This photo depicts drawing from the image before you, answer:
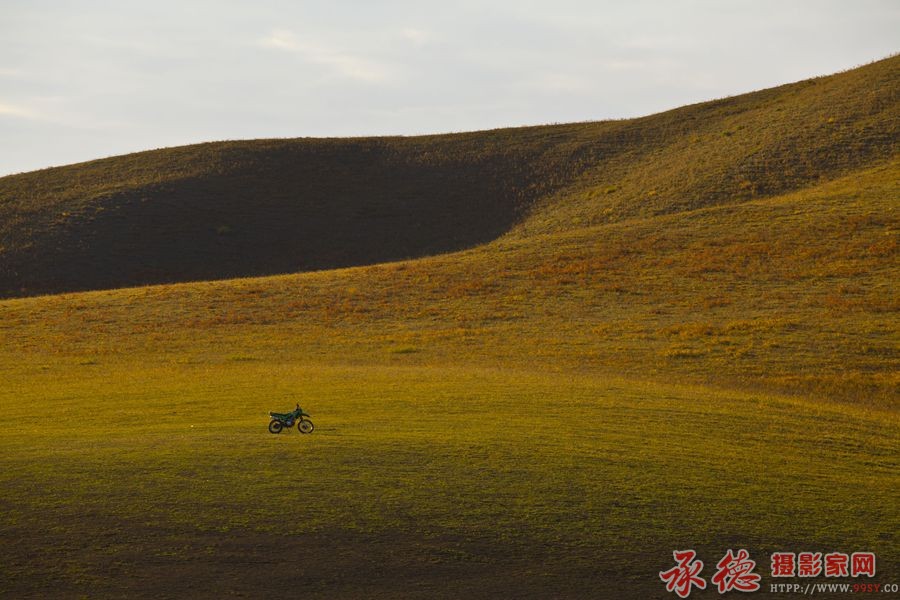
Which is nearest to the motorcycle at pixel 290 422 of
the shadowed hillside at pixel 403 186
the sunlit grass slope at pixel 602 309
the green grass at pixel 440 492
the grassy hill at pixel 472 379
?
the green grass at pixel 440 492

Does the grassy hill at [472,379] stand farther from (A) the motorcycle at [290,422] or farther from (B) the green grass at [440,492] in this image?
(A) the motorcycle at [290,422]

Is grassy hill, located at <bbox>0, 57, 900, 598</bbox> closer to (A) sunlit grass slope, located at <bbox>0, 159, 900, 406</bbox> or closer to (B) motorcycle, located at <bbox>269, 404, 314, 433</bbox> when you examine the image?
(A) sunlit grass slope, located at <bbox>0, 159, 900, 406</bbox>

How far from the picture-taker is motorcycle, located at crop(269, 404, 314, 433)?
16.7m

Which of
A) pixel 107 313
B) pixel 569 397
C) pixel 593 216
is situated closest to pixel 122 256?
pixel 107 313

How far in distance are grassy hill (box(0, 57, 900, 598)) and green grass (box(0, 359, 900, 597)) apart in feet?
0.19

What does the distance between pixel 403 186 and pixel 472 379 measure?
7256 cm

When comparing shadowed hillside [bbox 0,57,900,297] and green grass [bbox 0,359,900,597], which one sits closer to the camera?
green grass [bbox 0,359,900,597]

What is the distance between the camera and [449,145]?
110438 mm

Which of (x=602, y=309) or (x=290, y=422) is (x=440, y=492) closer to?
(x=290, y=422)

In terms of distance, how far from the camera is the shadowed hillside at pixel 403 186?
75875 mm

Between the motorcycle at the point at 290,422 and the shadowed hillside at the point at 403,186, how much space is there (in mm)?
56298

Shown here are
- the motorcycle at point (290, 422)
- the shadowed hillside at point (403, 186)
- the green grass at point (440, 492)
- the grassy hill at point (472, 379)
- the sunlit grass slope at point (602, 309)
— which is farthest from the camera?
the shadowed hillside at point (403, 186)

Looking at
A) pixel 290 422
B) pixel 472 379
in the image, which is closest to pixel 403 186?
pixel 472 379

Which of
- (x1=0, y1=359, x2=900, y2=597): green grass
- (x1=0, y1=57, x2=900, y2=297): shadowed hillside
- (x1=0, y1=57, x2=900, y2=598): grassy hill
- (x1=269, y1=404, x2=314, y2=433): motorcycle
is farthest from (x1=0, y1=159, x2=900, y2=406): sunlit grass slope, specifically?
(x1=269, y1=404, x2=314, y2=433): motorcycle
